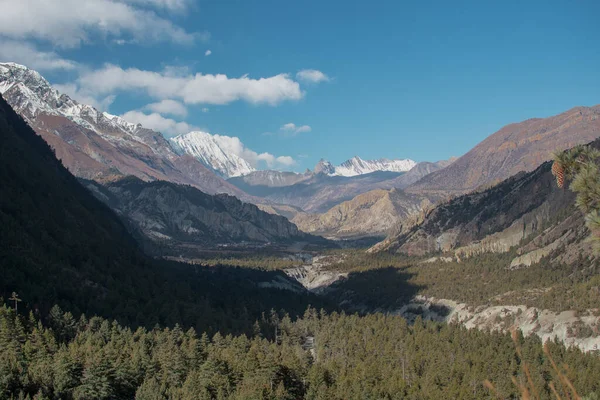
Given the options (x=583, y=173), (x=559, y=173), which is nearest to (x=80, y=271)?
(x=559, y=173)

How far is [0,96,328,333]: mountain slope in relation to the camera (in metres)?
113

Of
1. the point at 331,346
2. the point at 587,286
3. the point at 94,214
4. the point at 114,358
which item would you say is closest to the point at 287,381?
the point at 114,358

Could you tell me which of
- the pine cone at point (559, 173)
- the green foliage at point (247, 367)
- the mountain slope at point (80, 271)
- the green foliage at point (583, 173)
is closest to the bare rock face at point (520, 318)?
the green foliage at point (247, 367)

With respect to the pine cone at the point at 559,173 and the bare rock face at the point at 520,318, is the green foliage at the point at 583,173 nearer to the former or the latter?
the pine cone at the point at 559,173

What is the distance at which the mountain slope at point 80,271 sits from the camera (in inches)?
4461

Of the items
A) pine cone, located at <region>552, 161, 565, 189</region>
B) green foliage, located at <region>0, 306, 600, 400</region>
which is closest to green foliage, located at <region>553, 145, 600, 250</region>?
pine cone, located at <region>552, 161, 565, 189</region>

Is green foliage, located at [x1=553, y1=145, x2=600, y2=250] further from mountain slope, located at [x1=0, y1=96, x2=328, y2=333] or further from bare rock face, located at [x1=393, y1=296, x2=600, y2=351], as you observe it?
mountain slope, located at [x1=0, y1=96, x2=328, y2=333]

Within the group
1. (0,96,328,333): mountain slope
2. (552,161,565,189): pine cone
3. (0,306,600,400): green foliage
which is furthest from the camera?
(0,96,328,333): mountain slope

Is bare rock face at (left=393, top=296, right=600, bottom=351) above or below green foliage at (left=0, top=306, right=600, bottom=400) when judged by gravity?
below

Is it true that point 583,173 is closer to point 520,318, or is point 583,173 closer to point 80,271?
point 80,271

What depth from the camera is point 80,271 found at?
131125mm

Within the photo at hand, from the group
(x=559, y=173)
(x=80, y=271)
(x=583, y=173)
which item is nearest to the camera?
(x=583, y=173)

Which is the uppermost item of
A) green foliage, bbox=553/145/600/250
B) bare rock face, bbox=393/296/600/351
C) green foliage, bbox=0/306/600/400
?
green foliage, bbox=553/145/600/250

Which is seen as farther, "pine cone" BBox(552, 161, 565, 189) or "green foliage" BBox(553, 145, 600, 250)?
"pine cone" BBox(552, 161, 565, 189)
